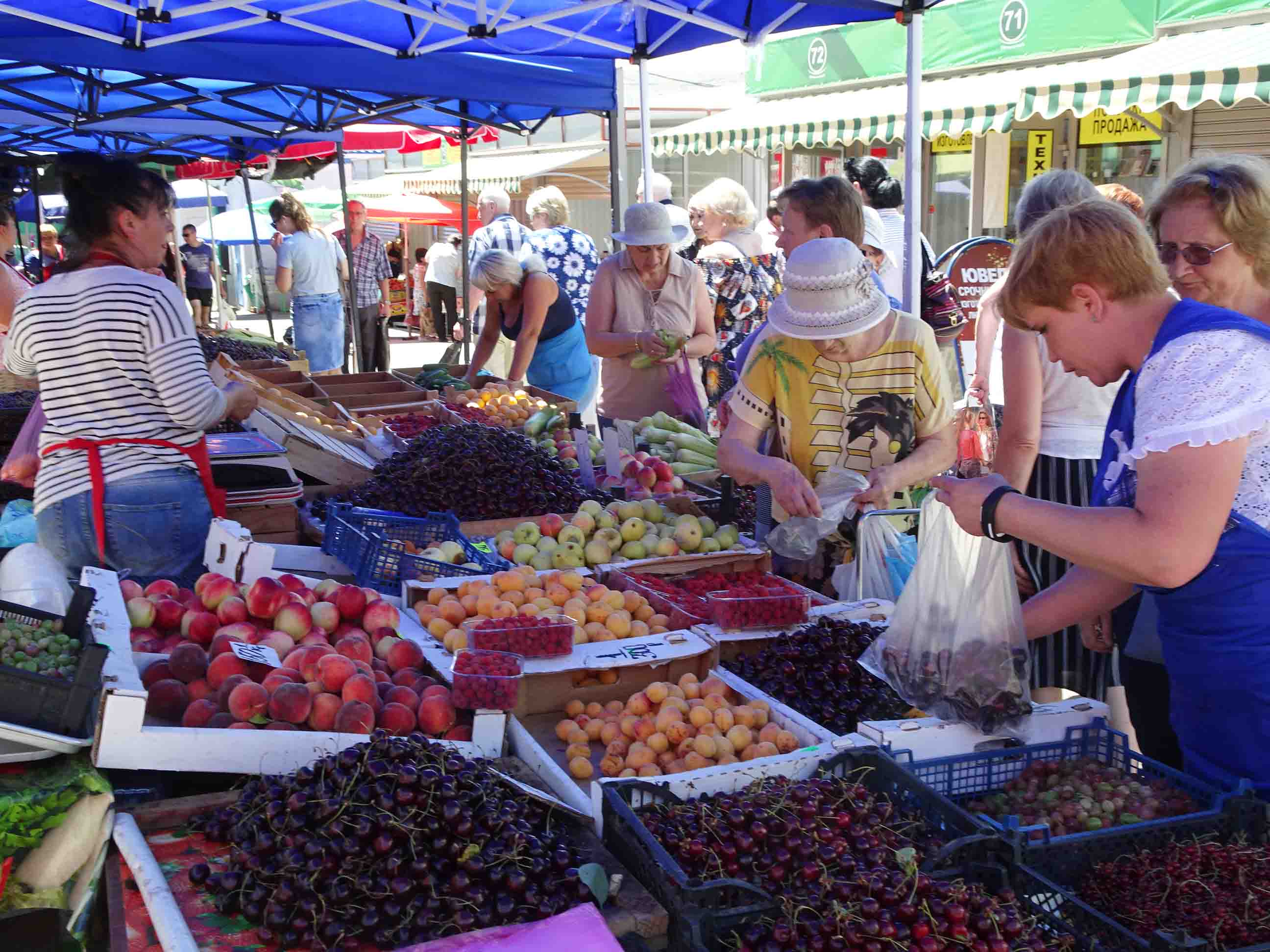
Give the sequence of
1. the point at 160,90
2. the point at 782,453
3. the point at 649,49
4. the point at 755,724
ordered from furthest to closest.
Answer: the point at 160,90, the point at 649,49, the point at 782,453, the point at 755,724

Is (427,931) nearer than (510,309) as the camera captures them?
Yes

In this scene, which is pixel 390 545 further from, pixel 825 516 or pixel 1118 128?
pixel 1118 128

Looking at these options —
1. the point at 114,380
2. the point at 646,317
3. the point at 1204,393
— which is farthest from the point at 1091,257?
the point at 646,317

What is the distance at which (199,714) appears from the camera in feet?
7.29

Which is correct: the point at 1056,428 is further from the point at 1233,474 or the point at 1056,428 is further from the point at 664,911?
the point at 664,911

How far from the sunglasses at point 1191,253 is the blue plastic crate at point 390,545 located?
1.91 meters

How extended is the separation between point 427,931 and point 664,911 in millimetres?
370

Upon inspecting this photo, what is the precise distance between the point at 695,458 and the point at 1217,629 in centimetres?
297

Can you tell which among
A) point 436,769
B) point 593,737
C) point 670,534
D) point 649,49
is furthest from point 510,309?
point 436,769

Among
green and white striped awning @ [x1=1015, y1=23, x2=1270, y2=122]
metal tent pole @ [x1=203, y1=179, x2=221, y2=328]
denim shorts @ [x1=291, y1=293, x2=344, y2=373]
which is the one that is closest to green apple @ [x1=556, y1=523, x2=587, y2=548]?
green and white striped awning @ [x1=1015, y1=23, x2=1270, y2=122]

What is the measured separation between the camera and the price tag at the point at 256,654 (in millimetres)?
2342

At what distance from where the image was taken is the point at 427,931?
5.55 feet

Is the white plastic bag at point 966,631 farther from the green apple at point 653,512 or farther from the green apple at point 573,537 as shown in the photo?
the green apple at point 653,512

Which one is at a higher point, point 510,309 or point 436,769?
point 510,309
